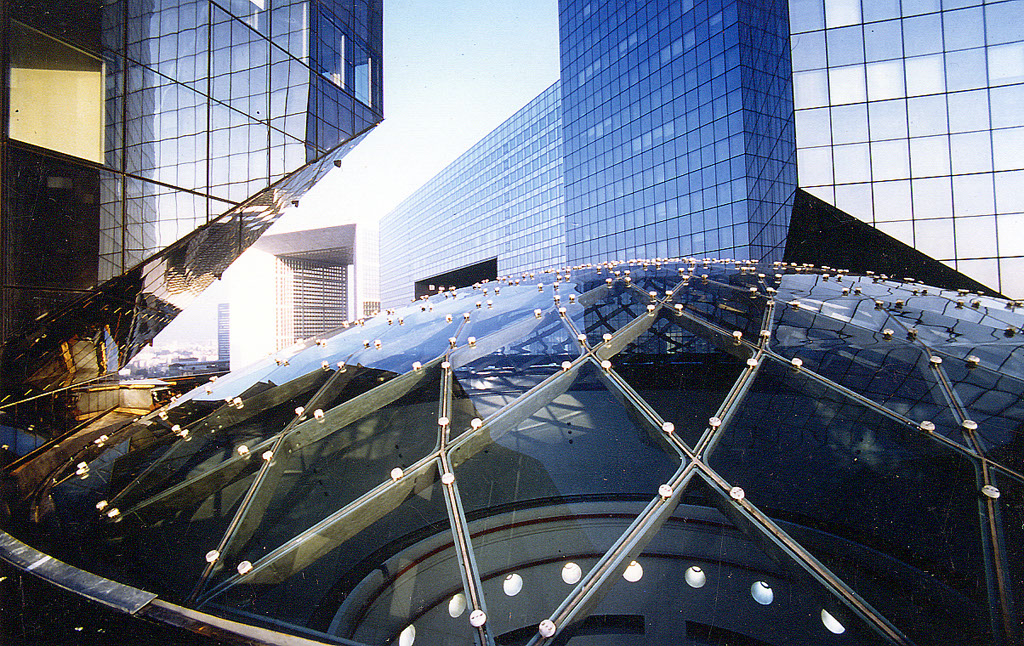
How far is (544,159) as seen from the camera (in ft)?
195

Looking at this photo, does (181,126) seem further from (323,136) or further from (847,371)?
(847,371)

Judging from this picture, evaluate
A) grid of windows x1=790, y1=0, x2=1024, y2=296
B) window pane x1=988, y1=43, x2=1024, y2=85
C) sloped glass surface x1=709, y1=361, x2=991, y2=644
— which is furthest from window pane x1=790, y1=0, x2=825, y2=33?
sloped glass surface x1=709, y1=361, x2=991, y2=644

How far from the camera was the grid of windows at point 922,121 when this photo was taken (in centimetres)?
1758

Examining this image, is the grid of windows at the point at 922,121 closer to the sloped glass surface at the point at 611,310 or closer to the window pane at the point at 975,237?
the window pane at the point at 975,237

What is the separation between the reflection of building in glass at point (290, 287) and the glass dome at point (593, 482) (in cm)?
4690

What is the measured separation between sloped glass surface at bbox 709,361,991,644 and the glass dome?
26 millimetres

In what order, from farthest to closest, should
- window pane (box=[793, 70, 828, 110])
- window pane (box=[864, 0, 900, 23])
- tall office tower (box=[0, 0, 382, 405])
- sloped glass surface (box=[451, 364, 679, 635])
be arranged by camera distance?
window pane (box=[793, 70, 828, 110]) → window pane (box=[864, 0, 900, 23]) → tall office tower (box=[0, 0, 382, 405]) → sloped glass surface (box=[451, 364, 679, 635])

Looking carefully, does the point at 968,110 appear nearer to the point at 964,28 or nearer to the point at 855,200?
the point at 964,28

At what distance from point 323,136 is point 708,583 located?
43.2 ft

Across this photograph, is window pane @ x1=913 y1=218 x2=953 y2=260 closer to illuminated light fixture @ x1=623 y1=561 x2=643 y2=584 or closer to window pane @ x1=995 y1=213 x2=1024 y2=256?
window pane @ x1=995 y1=213 x2=1024 y2=256

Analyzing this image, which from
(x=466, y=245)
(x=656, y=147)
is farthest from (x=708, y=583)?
(x=466, y=245)

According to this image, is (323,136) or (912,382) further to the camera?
(323,136)

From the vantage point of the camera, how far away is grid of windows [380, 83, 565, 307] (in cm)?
5778

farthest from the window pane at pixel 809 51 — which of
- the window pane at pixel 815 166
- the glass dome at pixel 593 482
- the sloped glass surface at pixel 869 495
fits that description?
the sloped glass surface at pixel 869 495
